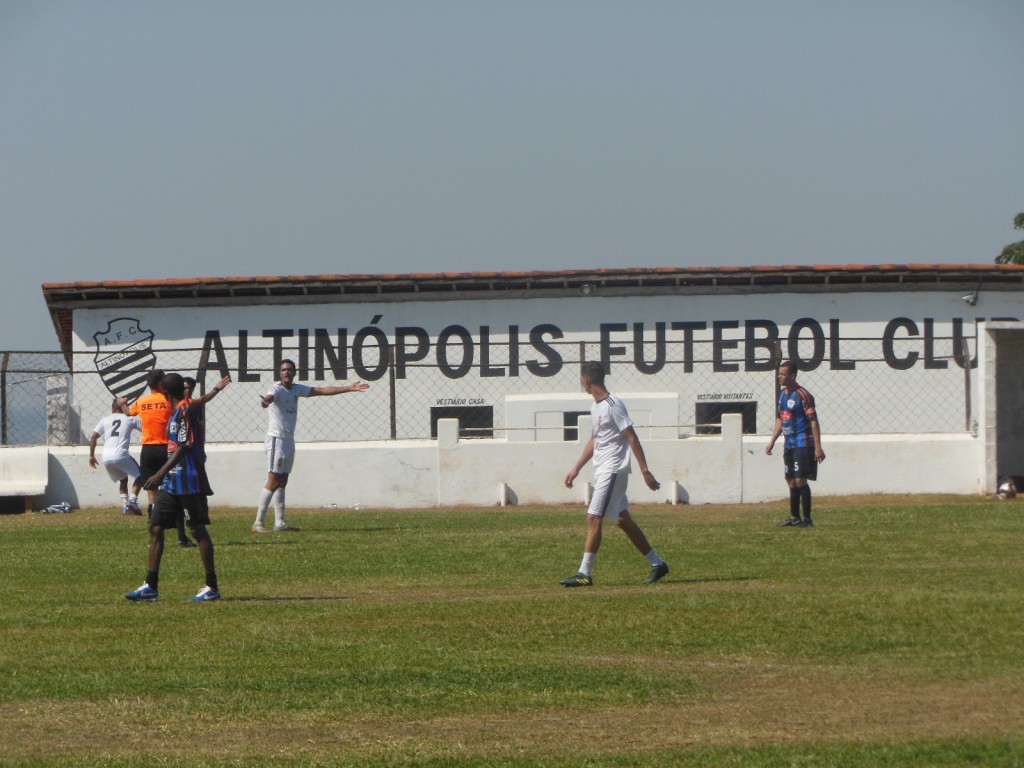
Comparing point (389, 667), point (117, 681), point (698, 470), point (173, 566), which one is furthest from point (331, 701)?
point (698, 470)

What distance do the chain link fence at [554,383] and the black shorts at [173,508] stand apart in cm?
1858

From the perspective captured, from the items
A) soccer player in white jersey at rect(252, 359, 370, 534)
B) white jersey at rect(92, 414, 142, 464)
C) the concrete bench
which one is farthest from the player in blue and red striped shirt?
the concrete bench

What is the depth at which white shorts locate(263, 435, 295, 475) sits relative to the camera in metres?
17.8

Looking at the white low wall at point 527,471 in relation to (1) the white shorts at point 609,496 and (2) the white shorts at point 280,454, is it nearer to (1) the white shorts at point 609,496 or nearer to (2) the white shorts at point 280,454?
(2) the white shorts at point 280,454

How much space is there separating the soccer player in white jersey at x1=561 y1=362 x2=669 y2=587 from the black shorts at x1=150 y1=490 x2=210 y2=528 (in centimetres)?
288

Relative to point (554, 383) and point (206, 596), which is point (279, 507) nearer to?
point (206, 596)

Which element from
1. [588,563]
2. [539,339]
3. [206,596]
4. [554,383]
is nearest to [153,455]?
[206,596]

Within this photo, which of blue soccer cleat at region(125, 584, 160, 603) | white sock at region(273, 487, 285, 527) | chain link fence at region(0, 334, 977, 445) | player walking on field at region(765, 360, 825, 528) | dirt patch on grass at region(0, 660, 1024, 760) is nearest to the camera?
dirt patch on grass at region(0, 660, 1024, 760)

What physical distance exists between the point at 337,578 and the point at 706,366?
1939cm

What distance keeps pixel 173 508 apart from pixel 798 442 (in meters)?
9.04

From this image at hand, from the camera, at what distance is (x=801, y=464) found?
1777 cm

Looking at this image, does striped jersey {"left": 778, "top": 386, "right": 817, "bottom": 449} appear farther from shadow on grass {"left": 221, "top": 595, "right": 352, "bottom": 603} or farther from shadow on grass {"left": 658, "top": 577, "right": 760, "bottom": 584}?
shadow on grass {"left": 221, "top": 595, "right": 352, "bottom": 603}

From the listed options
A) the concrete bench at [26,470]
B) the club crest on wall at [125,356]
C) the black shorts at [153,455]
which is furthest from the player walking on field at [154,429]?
the club crest on wall at [125,356]

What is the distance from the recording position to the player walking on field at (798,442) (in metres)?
17.7
